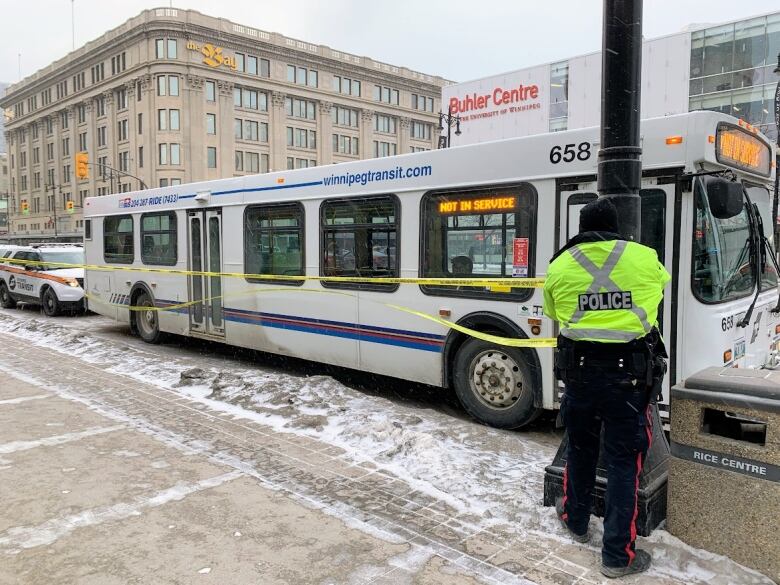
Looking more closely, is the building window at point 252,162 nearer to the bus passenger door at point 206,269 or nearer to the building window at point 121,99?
the building window at point 121,99

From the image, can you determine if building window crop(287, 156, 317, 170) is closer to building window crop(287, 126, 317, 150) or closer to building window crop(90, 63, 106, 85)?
building window crop(287, 126, 317, 150)

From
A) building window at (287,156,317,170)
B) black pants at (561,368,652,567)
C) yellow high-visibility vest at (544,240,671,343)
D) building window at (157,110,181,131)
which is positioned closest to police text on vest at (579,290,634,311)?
yellow high-visibility vest at (544,240,671,343)

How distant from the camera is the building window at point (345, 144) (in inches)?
3287

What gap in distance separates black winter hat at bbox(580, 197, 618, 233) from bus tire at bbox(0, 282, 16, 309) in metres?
19.4

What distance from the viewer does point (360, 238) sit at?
7965mm

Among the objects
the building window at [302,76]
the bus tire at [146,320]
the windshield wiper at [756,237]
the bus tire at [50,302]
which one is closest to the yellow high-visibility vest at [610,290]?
the windshield wiper at [756,237]

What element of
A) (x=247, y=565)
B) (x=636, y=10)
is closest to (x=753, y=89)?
(x=636, y=10)

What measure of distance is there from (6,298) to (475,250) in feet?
57.5

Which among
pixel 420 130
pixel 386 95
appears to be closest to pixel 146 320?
pixel 386 95

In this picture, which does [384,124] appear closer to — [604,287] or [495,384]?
[495,384]

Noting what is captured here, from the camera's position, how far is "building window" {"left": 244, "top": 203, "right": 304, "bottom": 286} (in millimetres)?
8883

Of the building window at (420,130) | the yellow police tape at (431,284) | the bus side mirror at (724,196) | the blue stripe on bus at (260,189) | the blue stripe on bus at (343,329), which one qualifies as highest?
the building window at (420,130)

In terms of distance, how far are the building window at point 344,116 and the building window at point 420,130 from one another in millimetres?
10604

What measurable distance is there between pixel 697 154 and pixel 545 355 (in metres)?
2.22
